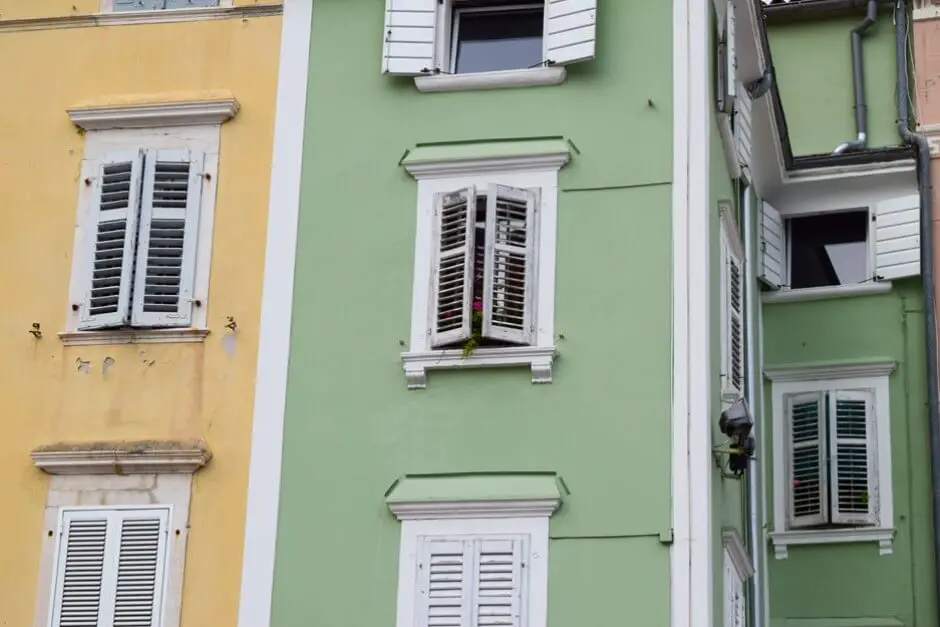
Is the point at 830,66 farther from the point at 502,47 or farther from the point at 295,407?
the point at 295,407

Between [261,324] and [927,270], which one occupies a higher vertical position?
[927,270]

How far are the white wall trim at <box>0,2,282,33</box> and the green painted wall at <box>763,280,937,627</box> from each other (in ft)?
24.8

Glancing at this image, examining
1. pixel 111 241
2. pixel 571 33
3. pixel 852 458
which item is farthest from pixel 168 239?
pixel 852 458

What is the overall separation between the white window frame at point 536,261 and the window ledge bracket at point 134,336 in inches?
82.6

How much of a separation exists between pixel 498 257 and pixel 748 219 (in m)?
5.23

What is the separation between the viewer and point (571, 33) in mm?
19125

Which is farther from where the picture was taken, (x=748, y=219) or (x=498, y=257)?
(x=748, y=219)

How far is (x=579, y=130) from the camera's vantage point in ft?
62.1

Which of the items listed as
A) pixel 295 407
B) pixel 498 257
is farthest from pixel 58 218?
pixel 498 257

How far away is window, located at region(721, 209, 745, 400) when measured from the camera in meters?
19.5

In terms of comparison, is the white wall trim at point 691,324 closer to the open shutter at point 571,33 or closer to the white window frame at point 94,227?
the open shutter at point 571,33

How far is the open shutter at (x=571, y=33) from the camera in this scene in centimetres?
1900

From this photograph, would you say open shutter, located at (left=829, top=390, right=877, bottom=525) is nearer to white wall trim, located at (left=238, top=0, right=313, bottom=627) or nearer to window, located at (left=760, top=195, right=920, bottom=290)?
window, located at (left=760, top=195, right=920, bottom=290)

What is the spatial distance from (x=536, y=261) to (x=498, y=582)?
303 centimetres
